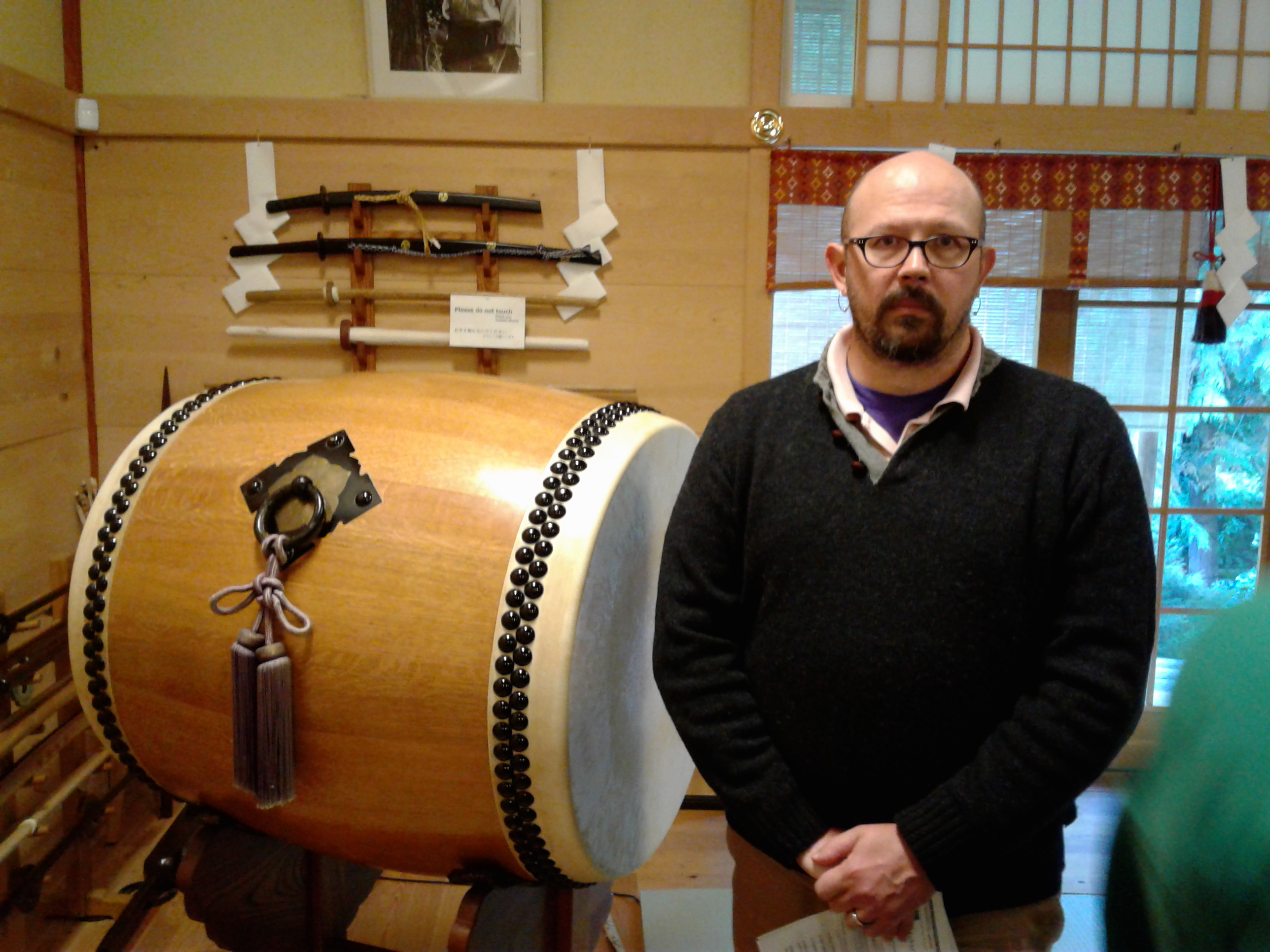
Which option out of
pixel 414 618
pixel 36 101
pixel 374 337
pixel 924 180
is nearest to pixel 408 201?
pixel 374 337

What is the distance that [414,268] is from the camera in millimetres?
2521

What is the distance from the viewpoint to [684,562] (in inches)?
46.3

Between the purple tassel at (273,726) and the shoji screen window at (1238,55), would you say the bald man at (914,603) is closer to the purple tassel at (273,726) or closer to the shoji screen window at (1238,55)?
the purple tassel at (273,726)

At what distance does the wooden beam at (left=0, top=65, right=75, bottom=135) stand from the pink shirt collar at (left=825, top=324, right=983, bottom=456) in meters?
2.18

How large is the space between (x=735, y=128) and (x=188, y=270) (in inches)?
65.4

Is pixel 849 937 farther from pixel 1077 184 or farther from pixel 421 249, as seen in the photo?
pixel 1077 184

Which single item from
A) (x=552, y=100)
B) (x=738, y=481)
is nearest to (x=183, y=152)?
(x=552, y=100)

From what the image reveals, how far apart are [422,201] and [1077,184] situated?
190 centimetres

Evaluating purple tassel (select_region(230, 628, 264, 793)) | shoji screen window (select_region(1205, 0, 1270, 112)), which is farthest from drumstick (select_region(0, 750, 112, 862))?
shoji screen window (select_region(1205, 0, 1270, 112))

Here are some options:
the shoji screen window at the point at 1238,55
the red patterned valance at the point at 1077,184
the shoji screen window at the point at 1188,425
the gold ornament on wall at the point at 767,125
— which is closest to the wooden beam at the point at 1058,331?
the shoji screen window at the point at 1188,425

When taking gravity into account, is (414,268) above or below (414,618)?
above

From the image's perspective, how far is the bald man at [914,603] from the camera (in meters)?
1.03

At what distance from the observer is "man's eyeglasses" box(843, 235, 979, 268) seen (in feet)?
3.61

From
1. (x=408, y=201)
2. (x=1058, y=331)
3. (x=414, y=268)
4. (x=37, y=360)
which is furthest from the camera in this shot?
(x=1058, y=331)
